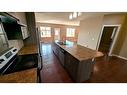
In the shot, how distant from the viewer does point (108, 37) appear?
4777 mm

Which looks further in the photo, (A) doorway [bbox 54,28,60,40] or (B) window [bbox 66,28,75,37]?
(B) window [bbox 66,28,75,37]

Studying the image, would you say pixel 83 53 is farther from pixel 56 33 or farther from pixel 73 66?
pixel 56 33

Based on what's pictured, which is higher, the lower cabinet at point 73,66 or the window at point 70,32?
the window at point 70,32

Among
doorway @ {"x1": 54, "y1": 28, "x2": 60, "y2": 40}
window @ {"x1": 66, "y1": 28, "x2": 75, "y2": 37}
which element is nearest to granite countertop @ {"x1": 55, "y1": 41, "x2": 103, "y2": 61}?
doorway @ {"x1": 54, "y1": 28, "x2": 60, "y2": 40}

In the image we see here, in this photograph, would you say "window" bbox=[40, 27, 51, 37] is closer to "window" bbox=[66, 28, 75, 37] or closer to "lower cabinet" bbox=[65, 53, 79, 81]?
"window" bbox=[66, 28, 75, 37]

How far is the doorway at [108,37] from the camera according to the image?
418 centimetres

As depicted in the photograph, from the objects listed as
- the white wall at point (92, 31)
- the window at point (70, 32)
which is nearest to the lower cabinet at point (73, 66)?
the white wall at point (92, 31)

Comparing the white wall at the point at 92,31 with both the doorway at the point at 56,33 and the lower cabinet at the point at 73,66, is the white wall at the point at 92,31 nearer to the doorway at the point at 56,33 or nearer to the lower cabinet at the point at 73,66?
the lower cabinet at the point at 73,66

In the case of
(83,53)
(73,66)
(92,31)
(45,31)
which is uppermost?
(92,31)

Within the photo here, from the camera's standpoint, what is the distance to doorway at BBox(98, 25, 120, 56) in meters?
4.18

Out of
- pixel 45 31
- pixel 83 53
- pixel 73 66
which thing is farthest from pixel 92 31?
pixel 45 31
